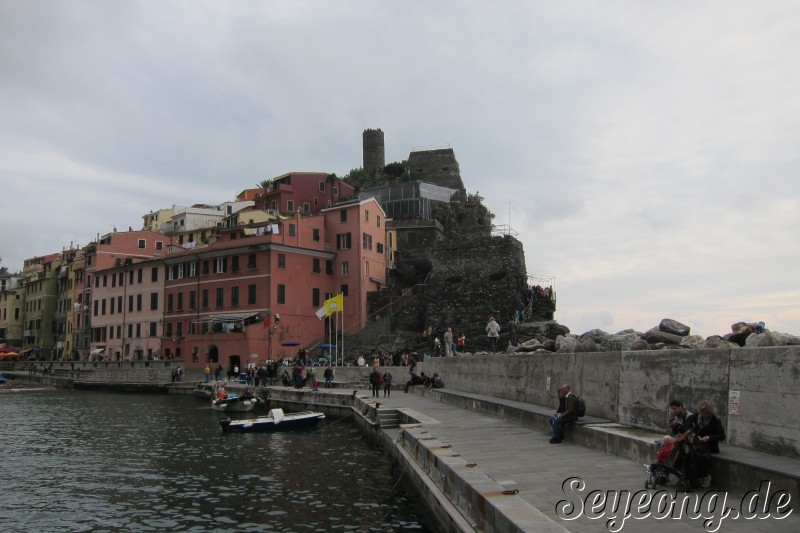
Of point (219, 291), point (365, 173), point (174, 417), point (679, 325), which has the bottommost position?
point (174, 417)

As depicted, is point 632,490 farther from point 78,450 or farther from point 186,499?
point 78,450

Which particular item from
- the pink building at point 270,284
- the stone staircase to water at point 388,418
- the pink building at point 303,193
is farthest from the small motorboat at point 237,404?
the pink building at point 303,193

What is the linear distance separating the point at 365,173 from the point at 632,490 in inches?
3737

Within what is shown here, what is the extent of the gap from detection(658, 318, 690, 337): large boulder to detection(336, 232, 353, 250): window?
44.0 meters

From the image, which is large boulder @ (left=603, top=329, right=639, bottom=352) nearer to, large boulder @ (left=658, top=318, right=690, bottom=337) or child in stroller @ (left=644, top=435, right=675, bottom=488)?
large boulder @ (left=658, top=318, right=690, bottom=337)

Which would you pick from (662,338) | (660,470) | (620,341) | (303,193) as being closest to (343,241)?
(303,193)

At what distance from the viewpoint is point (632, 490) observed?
940 cm

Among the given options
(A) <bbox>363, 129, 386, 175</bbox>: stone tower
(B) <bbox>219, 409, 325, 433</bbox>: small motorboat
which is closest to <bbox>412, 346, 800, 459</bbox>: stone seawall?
(B) <bbox>219, 409, 325, 433</bbox>: small motorboat

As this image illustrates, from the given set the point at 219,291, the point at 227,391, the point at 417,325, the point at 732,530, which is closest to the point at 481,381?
the point at 732,530

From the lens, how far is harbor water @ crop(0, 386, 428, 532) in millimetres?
13891

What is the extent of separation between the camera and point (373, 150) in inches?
4267

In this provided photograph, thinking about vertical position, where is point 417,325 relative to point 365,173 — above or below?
below
